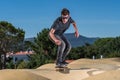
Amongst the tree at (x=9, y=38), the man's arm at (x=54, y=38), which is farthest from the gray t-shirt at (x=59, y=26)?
the tree at (x=9, y=38)

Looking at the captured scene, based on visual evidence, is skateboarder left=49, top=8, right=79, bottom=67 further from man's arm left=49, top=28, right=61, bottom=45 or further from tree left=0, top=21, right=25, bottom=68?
tree left=0, top=21, right=25, bottom=68

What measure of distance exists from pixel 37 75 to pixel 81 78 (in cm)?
216

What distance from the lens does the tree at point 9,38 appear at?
72.9m

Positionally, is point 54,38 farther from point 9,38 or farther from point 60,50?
point 9,38

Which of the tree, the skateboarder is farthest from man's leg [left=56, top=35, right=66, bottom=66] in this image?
the tree

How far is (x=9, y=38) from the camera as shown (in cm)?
7444

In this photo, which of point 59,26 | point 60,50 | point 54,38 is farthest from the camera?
point 60,50

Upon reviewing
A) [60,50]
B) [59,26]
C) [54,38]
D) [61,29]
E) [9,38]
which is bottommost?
[60,50]

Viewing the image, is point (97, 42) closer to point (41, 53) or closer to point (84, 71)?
point (41, 53)

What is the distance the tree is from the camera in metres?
72.9

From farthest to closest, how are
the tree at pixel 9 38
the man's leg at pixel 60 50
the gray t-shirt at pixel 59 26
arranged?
the tree at pixel 9 38
the man's leg at pixel 60 50
the gray t-shirt at pixel 59 26

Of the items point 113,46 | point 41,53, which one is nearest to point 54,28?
point 41,53

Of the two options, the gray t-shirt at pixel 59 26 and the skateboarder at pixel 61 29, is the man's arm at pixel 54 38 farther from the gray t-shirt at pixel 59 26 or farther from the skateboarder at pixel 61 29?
the gray t-shirt at pixel 59 26

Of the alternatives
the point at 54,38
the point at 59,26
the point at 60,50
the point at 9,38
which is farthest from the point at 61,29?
the point at 9,38
